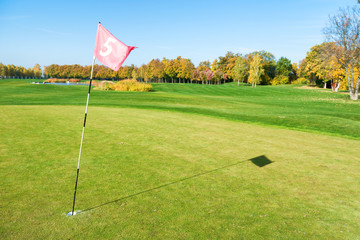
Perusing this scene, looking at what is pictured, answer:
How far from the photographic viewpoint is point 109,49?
499 centimetres

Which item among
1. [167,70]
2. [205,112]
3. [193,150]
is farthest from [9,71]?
[193,150]

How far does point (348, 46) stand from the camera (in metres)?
35.6

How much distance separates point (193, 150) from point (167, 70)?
104 meters

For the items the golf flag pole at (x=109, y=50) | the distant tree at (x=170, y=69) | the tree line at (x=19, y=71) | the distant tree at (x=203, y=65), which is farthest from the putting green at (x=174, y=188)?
the tree line at (x=19, y=71)

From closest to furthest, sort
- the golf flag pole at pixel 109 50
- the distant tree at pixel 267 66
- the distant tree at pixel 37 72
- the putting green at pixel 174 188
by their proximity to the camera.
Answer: the putting green at pixel 174 188
the golf flag pole at pixel 109 50
the distant tree at pixel 267 66
the distant tree at pixel 37 72

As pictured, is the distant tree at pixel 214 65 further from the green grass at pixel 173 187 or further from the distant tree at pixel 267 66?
the green grass at pixel 173 187

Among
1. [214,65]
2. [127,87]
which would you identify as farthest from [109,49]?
[214,65]

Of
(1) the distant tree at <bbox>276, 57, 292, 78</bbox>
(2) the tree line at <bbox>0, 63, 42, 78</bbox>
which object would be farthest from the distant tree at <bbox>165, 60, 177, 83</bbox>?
(2) the tree line at <bbox>0, 63, 42, 78</bbox>

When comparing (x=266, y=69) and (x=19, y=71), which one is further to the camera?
(x=19, y=71)

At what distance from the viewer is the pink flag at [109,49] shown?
4.87 m

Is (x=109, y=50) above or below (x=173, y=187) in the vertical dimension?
above

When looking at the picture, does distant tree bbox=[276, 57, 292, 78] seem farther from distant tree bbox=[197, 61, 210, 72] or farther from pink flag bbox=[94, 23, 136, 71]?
pink flag bbox=[94, 23, 136, 71]

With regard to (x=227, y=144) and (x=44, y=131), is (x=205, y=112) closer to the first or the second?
(x=227, y=144)

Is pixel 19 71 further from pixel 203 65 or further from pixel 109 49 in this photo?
pixel 109 49
